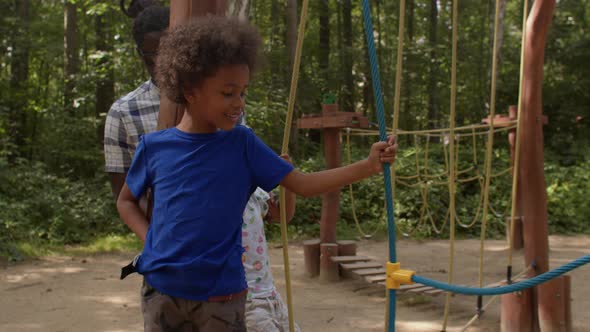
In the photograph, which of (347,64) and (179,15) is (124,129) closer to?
(179,15)

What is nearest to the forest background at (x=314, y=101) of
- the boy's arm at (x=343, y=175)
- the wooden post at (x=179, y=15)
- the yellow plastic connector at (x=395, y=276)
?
the wooden post at (x=179, y=15)

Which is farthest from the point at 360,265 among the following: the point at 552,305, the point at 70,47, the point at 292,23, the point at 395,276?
the point at 70,47

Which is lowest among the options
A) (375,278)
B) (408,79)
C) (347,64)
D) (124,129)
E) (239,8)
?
(375,278)

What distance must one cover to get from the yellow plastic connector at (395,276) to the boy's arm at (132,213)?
0.66 meters

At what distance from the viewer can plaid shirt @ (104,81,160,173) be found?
5.71ft

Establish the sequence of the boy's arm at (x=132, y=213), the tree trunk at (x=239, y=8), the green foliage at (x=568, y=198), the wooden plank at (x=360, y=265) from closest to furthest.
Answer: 1. the boy's arm at (x=132, y=213)
2. the tree trunk at (x=239, y=8)
3. the wooden plank at (x=360, y=265)
4. the green foliage at (x=568, y=198)

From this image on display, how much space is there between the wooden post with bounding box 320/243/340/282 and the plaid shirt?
3918 millimetres

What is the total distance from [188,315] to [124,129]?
643 mm

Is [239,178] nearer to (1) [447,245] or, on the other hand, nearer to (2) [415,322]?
(2) [415,322]

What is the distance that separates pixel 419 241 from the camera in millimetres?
8016

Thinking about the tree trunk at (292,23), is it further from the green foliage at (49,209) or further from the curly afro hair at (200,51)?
the curly afro hair at (200,51)

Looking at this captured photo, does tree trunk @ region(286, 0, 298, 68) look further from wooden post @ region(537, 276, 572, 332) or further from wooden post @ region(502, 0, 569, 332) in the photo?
wooden post @ region(537, 276, 572, 332)

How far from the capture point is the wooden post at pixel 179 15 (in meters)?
1.57

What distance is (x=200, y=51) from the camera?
53.3 inches
